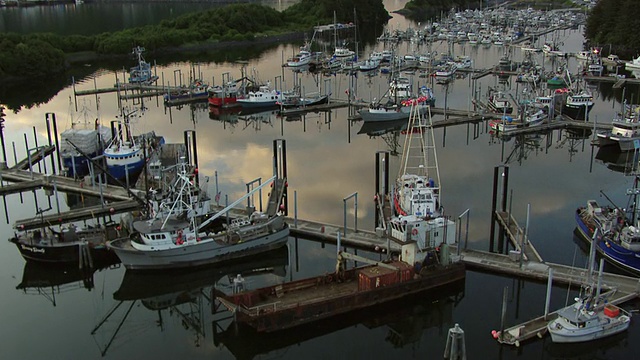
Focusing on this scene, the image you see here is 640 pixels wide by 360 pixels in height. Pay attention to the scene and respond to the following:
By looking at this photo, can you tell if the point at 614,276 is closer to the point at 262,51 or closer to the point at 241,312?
the point at 241,312

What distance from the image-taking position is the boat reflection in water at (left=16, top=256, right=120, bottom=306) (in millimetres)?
35812

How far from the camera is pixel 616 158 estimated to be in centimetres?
5906

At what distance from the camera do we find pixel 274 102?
81.9 m

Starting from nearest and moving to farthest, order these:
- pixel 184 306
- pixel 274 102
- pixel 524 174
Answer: pixel 184 306, pixel 524 174, pixel 274 102

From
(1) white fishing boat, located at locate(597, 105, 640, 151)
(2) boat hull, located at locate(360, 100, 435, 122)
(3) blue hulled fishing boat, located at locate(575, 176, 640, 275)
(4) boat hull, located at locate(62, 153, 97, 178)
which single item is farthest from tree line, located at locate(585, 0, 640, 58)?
(4) boat hull, located at locate(62, 153, 97, 178)

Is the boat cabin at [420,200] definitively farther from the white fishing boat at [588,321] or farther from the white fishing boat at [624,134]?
the white fishing boat at [624,134]

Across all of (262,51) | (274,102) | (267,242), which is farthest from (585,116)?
(262,51)

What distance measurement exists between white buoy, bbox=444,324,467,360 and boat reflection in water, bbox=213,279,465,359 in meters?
3.53

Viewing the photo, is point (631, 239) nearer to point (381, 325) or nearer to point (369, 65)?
point (381, 325)

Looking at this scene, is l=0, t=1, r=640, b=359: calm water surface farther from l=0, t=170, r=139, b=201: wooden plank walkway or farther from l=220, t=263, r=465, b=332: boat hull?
l=0, t=170, r=139, b=201: wooden plank walkway

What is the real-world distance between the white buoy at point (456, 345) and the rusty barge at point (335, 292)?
17.8ft

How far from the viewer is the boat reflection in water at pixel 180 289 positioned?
108 feet

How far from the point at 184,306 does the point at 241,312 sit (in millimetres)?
5762

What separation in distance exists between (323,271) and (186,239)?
8194mm
